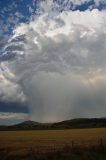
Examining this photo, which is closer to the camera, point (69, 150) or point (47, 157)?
point (47, 157)

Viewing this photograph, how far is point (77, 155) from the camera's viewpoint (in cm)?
2823

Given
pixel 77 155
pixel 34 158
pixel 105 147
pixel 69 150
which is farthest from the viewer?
pixel 105 147

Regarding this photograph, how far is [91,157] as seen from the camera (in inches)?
1080

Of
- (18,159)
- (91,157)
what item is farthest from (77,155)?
(18,159)

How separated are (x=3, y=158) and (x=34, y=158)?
11.1ft

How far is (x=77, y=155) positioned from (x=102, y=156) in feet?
8.26

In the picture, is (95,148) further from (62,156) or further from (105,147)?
(62,156)

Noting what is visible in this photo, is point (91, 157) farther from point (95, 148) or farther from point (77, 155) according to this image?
point (95, 148)

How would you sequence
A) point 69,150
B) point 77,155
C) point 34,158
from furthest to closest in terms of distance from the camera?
1. point 69,150
2. point 77,155
3. point 34,158

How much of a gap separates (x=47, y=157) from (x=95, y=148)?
25.8 ft

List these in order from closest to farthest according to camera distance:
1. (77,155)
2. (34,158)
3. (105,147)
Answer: (34,158) → (77,155) → (105,147)

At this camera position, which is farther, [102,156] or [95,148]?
[95,148]

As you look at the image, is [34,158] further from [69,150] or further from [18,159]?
[69,150]

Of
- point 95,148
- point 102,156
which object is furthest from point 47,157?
point 95,148
